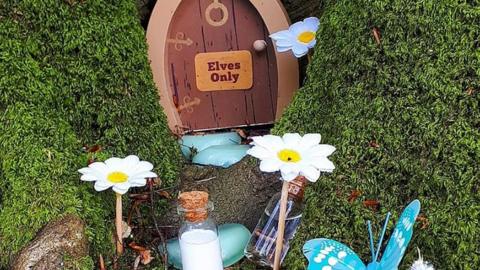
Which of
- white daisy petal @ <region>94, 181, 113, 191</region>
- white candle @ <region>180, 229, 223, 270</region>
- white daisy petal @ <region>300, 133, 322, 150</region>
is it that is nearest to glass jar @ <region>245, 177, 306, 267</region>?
white candle @ <region>180, 229, 223, 270</region>

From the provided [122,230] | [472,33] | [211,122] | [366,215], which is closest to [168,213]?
[122,230]

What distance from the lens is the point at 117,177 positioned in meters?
1.14

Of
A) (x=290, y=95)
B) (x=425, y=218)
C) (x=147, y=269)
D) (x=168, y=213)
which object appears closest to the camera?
(x=425, y=218)

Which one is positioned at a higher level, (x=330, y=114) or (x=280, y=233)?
(x=330, y=114)

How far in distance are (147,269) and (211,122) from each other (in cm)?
48

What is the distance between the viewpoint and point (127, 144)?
1.35 metres

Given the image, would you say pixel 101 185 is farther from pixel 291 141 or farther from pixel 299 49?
pixel 299 49

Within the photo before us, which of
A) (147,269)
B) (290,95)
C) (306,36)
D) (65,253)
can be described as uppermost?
(306,36)

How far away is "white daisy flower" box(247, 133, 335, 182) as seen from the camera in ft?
3.34

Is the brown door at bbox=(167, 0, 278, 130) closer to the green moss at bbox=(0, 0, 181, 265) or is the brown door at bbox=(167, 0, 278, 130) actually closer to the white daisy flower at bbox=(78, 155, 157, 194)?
the green moss at bbox=(0, 0, 181, 265)

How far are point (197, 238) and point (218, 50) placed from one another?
0.56m

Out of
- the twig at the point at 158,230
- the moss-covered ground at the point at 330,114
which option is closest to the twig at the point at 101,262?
the moss-covered ground at the point at 330,114

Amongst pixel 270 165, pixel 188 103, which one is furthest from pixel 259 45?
pixel 270 165

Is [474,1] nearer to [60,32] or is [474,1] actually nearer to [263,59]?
[263,59]
